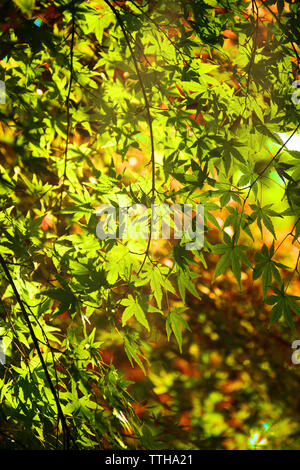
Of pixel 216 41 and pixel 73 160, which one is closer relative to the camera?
pixel 216 41

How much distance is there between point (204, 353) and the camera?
2055mm

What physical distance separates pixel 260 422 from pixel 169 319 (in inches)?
52.4

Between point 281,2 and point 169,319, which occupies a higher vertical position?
point 281,2
